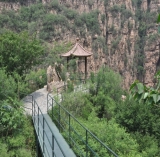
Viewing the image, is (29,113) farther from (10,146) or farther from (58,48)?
(58,48)

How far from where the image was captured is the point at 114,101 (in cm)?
1303

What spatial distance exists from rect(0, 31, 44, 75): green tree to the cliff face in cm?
3203

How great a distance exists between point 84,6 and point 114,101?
1656 inches

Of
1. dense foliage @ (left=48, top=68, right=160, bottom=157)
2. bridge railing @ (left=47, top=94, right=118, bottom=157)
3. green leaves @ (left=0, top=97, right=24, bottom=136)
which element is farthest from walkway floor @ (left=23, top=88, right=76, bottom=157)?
dense foliage @ (left=48, top=68, right=160, bottom=157)

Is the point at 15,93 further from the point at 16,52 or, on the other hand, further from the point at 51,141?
the point at 51,141

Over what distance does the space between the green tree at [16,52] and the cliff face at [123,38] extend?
32.0 meters

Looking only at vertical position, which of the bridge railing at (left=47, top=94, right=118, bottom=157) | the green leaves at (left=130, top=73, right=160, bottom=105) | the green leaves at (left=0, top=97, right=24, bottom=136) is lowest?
the bridge railing at (left=47, top=94, right=118, bottom=157)

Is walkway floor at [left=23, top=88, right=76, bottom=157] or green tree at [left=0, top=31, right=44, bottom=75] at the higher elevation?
green tree at [left=0, top=31, right=44, bottom=75]

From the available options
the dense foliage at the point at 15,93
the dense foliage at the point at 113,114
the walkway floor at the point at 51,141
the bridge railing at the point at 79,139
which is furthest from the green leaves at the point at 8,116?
the dense foliage at the point at 113,114

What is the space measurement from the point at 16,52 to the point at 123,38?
140ft

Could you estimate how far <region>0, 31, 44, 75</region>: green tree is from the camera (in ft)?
46.5

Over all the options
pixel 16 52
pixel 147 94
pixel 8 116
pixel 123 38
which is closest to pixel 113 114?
pixel 8 116

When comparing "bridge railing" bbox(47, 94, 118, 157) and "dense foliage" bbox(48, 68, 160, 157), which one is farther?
"dense foliage" bbox(48, 68, 160, 157)

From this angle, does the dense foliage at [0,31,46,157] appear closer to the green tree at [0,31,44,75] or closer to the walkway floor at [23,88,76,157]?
the green tree at [0,31,44,75]
